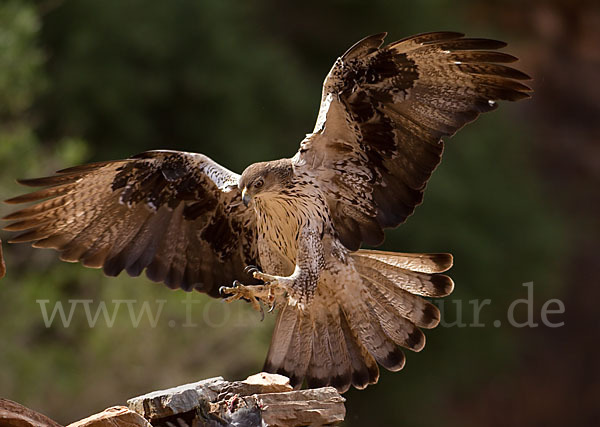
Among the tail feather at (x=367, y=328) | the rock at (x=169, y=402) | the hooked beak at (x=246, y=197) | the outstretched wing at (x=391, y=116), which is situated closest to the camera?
the rock at (x=169, y=402)

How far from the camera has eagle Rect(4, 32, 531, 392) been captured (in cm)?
459

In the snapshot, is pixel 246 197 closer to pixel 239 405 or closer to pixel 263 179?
pixel 263 179

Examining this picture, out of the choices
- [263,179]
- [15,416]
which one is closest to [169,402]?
[15,416]

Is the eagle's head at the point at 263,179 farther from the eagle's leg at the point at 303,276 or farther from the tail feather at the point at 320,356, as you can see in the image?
the tail feather at the point at 320,356

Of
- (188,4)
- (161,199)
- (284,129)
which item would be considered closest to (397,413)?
(284,129)

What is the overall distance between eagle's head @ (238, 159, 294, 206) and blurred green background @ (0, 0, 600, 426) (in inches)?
199

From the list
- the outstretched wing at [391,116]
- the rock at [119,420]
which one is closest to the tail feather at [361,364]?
the outstretched wing at [391,116]

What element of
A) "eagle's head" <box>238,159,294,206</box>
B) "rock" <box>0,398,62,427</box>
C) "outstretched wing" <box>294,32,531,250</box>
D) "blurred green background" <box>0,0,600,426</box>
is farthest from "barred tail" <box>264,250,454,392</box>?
"blurred green background" <box>0,0,600,426</box>

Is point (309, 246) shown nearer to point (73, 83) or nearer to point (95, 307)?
point (95, 307)

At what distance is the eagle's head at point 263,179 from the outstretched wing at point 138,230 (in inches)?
21.5

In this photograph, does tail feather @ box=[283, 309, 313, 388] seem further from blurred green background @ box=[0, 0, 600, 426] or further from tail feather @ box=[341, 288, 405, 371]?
blurred green background @ box=[0, 0, 600, 426]

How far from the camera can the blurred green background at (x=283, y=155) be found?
1009 centimetres

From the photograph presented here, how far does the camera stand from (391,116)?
475 cm

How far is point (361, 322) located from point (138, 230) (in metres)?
1.32
